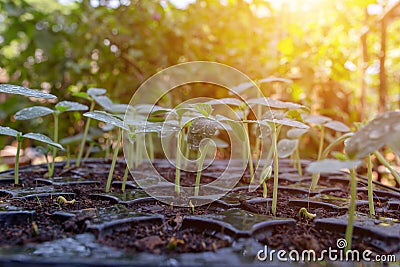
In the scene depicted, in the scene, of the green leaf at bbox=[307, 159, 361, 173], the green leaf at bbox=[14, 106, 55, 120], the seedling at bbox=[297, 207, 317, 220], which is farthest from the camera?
the green leaf at bbox=[14, 106, 55, 120]

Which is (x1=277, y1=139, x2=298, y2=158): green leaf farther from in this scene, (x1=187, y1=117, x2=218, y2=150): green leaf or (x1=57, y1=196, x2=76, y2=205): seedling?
(x1=57, y1=196, x2=76, y2=205): seedling

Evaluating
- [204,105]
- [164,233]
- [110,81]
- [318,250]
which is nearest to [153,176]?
[204,105]

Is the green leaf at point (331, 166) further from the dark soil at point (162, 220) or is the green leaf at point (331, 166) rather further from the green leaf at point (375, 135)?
the dark soil at point (162, 220)

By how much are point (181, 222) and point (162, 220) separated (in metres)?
0.03

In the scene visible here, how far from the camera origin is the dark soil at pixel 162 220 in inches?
19.1

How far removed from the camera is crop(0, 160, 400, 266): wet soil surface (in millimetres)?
486

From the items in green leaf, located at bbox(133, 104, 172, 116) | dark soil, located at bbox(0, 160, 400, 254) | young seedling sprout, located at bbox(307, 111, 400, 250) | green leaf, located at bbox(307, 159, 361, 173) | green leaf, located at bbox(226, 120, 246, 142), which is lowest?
dark soil, located at bbox(0, 160, 400, 254)

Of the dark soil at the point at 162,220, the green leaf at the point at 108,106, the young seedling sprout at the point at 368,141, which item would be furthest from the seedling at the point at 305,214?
the green leaf at the point at 108,106

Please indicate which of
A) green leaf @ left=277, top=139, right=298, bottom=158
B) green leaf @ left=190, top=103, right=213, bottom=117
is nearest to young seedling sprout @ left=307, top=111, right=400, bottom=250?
green leaf @ left=190, top=103, right=213, bottom=117

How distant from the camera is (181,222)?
0.59 metres

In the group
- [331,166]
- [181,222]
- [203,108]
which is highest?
[203,108]

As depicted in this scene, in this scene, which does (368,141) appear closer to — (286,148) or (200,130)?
(200,130)

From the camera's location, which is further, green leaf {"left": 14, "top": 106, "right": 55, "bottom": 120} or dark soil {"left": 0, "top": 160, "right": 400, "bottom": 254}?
green leaf {"left": 14, "top": 106, "right": 55, "bottom": 120}

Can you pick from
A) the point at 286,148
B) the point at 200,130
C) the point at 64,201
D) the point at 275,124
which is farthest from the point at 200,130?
the point at 286,148
